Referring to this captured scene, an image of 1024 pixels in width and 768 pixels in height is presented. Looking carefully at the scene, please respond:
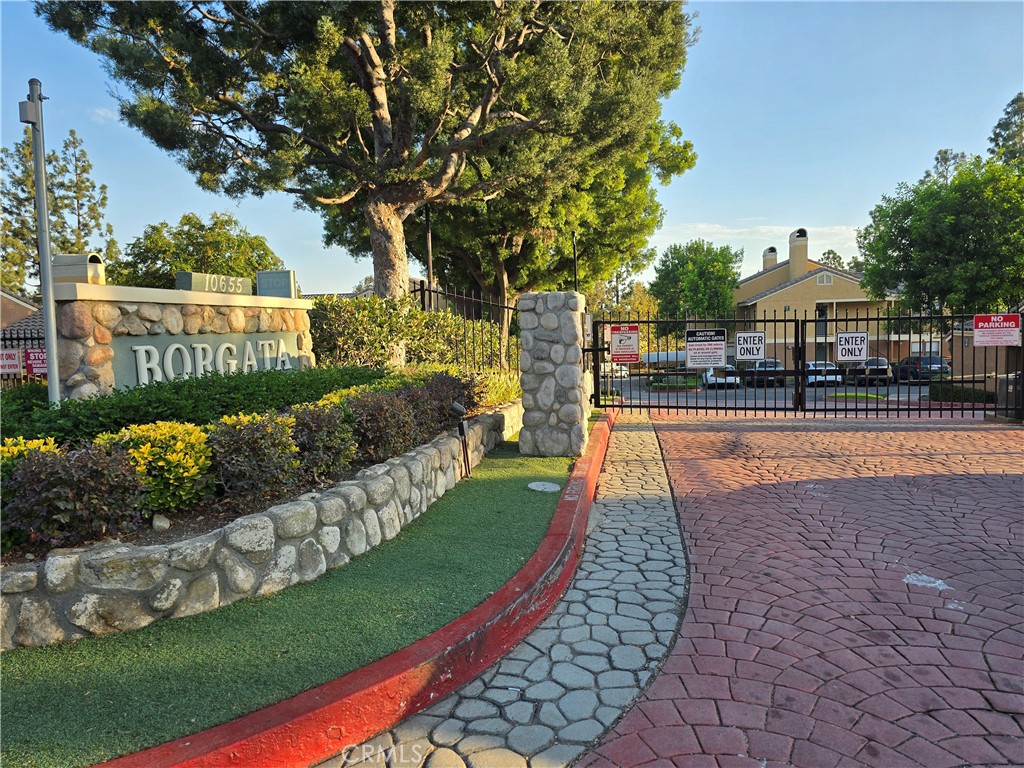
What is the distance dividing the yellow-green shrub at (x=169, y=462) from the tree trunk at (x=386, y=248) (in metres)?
7.22

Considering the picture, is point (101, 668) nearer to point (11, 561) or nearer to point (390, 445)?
point (11, 561)

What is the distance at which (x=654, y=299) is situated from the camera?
50.6 meters

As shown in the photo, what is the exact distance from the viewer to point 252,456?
13.4ft

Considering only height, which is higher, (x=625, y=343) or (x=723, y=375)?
(x=625, y=343)

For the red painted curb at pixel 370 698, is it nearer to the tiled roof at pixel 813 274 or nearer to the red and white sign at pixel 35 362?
the red and white sign at pixel 35 362

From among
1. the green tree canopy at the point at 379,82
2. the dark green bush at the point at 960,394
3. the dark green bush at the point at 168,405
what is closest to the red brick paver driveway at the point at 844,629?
the dark green bush at the point at 168,405

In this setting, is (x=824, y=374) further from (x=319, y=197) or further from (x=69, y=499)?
(x=69, y=499)

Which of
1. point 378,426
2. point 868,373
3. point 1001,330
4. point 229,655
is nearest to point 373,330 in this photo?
point 378,426

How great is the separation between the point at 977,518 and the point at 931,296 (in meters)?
18.6

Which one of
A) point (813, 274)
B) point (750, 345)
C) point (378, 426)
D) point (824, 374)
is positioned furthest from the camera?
point (813, 274)

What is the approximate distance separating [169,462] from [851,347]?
10273 mm

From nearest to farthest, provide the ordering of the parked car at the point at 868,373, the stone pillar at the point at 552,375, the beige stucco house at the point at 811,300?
the stone pillar at the point at 552,375 → the parked car at the point at 868,373 → the beige stucco house at the point at 811,300

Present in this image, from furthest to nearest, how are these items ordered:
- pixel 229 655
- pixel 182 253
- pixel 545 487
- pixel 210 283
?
pixel 182 253, pixel 210 283, pixel 545 487, pixel 229 655

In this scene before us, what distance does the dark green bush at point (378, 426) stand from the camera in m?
5.23
